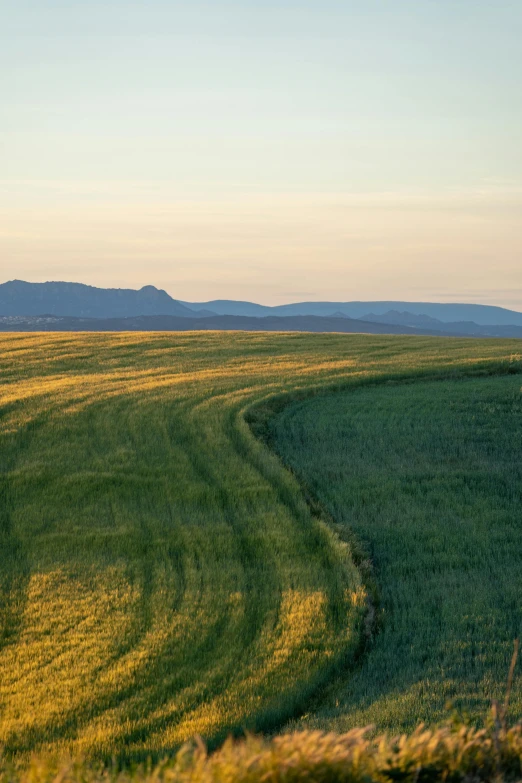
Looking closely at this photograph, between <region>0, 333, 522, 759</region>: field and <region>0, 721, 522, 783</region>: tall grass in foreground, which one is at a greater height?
<region>0, 721, 522, 783</region>: tall grass in foreground

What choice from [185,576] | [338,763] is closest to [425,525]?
[185,576]

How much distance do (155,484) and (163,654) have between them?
24.7ft

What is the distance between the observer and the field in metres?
7.90

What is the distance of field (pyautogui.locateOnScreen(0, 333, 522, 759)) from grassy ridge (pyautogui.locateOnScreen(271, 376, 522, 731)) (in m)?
0.06

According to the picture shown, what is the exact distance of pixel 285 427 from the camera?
71.2 feet

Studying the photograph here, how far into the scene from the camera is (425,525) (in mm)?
13656

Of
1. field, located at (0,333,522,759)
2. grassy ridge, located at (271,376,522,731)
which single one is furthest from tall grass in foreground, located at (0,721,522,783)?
field, located at (0,333,522,759)

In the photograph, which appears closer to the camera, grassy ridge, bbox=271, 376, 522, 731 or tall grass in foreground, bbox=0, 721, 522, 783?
tall grass in foreground, bbox=0, 721, 522, 783

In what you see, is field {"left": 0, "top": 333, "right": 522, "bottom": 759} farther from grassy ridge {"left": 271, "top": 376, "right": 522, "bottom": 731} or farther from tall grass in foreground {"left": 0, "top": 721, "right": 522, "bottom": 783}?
tall grass in foreground {"left": 0, "top": 721, "right": 522, "bottom": 783}

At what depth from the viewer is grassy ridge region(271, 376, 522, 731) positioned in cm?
782

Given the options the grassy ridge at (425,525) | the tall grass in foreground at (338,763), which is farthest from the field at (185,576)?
the tall grass in foreground at (338,763)

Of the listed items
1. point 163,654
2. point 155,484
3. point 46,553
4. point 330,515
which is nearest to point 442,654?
point 163,654

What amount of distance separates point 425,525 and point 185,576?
182 inches

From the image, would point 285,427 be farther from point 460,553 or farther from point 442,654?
point 442,654
